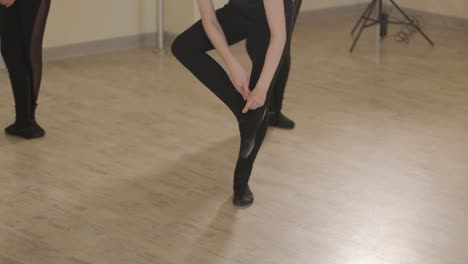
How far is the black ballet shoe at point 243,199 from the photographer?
3.18m

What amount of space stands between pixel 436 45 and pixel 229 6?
3.46m

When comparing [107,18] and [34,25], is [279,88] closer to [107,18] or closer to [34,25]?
[34,25]

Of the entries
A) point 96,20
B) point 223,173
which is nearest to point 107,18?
point 96,20

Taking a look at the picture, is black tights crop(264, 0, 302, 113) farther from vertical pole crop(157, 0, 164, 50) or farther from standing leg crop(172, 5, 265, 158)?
vertical pole crop(157, 0, 164, 50)

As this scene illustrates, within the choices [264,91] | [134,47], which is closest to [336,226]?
[264,91]

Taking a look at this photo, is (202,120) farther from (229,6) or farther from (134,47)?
(134,47)

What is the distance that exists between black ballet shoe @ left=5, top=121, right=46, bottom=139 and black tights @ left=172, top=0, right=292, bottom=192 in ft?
3.48

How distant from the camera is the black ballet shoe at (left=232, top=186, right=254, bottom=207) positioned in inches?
125

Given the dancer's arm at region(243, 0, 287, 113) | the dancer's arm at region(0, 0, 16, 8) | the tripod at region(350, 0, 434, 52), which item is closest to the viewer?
the dancer's arm at region(243, 0, 287, 113)

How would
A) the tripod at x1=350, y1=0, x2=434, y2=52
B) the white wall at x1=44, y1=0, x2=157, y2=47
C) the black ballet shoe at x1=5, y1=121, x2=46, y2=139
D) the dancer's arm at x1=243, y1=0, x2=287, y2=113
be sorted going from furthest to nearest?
the tripod at x1=350, y1=0, x2=434, y2=52 < the white wall at x1=44, y1=0, x2=157, y2=47 < the black ballet shoe at x1=5, y1=121, x2=46, y2=139 < the dancer's arm at x1=243, y1=0, x2=287, y2=113

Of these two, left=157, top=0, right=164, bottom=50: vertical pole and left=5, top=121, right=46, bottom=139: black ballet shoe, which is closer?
left=5, top=121, right=46, bottom=139: black ballet shoe

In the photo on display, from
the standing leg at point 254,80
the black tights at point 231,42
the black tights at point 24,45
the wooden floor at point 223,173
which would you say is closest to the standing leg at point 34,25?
the black tights at point 24,45

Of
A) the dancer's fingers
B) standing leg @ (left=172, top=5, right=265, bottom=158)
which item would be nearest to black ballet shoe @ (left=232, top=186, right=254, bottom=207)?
standing leg @ (left=172, top=5, right=265, bottom=158)

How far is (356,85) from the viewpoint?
16.3 ft
